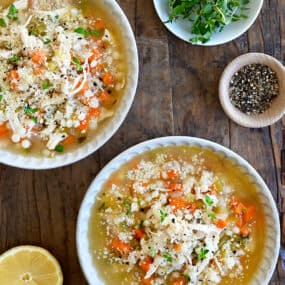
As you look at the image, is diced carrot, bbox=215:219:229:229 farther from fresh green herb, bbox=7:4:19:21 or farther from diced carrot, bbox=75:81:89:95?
fresh green herb, bbox=7:4:19:21

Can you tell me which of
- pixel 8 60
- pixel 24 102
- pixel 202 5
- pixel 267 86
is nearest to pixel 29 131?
pixel 24 102

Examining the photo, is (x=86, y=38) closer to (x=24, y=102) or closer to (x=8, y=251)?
(x=24, y=102)

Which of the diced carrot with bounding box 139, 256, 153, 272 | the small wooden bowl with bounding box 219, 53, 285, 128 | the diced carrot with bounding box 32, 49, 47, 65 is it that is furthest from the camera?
the small wooden bowl with bounding box 219, 53, 285, 128

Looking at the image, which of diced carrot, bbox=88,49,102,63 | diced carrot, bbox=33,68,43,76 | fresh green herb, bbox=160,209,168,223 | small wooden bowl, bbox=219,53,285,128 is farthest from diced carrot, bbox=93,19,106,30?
fresh green herb, bbox=160,209,168,223

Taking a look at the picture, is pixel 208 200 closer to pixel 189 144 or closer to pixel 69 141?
pixel 189 144

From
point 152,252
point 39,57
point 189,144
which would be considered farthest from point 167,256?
point 39,57

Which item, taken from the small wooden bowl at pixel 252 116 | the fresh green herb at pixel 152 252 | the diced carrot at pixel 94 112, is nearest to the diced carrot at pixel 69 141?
the diced carrot at pixel 94 112

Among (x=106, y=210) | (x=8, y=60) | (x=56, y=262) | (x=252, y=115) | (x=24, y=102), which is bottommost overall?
(x=56, y=262)
